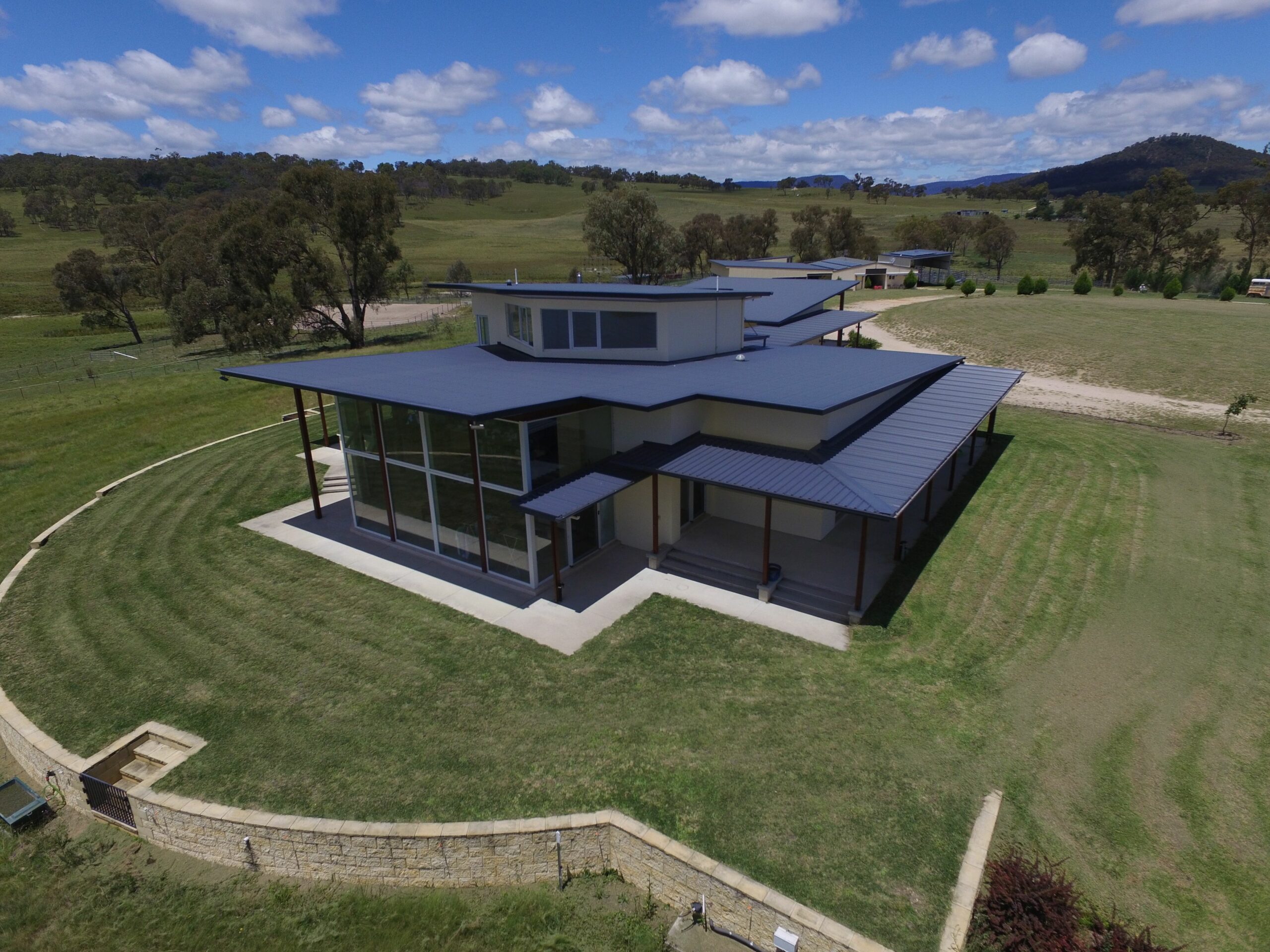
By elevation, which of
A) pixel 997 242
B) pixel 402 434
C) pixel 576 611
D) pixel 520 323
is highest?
pixel 997 242

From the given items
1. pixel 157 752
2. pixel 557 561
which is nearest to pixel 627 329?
pixel 557 561

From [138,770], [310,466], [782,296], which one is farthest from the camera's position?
[782,296]

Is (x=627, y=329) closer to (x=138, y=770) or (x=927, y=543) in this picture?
(x=927, y=543)

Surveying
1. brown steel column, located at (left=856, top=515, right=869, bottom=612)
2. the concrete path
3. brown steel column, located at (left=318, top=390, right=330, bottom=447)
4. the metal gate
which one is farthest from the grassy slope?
the metal gate

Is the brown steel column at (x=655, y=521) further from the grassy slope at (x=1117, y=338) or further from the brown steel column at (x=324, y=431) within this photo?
the grassy slope at (x=1117, y=338)

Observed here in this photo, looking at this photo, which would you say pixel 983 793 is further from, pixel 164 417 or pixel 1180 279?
pixel 1180 279

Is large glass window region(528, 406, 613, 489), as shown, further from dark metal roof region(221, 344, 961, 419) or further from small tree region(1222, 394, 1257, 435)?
small tree region(1222, 394, 1257, 435)

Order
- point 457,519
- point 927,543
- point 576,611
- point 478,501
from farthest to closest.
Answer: point 927,543, point 457,519, point 478,501, point 576,611
